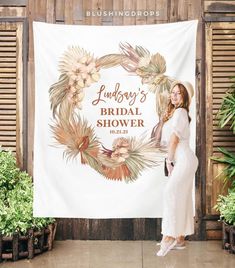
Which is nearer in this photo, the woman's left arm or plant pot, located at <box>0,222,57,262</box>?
plant pot, located at <box>0,222,57,262</box>

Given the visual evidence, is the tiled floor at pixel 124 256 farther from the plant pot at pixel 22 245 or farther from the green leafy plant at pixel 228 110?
the green leafy plant at pixel 228 110

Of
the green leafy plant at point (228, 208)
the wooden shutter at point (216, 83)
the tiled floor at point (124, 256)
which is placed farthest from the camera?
the wooden shutter at point (216, 83)

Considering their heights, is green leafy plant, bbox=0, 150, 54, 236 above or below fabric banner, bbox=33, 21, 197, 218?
below

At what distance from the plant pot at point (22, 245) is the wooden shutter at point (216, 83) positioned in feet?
7.10

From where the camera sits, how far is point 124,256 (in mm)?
6461

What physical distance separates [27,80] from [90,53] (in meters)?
0.89

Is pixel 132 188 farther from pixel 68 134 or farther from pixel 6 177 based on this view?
pixel 6 177

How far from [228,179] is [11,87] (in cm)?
296

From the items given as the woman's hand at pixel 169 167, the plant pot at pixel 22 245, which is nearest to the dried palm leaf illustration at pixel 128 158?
the woman's hand at pixel 169 167

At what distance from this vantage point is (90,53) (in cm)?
677

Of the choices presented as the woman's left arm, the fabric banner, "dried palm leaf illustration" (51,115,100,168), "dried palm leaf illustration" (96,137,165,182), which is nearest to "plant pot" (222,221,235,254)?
the fabric banner

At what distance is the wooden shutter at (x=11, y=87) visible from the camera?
698cm

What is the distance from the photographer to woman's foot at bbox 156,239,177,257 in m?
6.62

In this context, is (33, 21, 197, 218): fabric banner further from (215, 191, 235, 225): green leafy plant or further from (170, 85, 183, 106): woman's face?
(215, 191, 235, 225): green leafy plant
